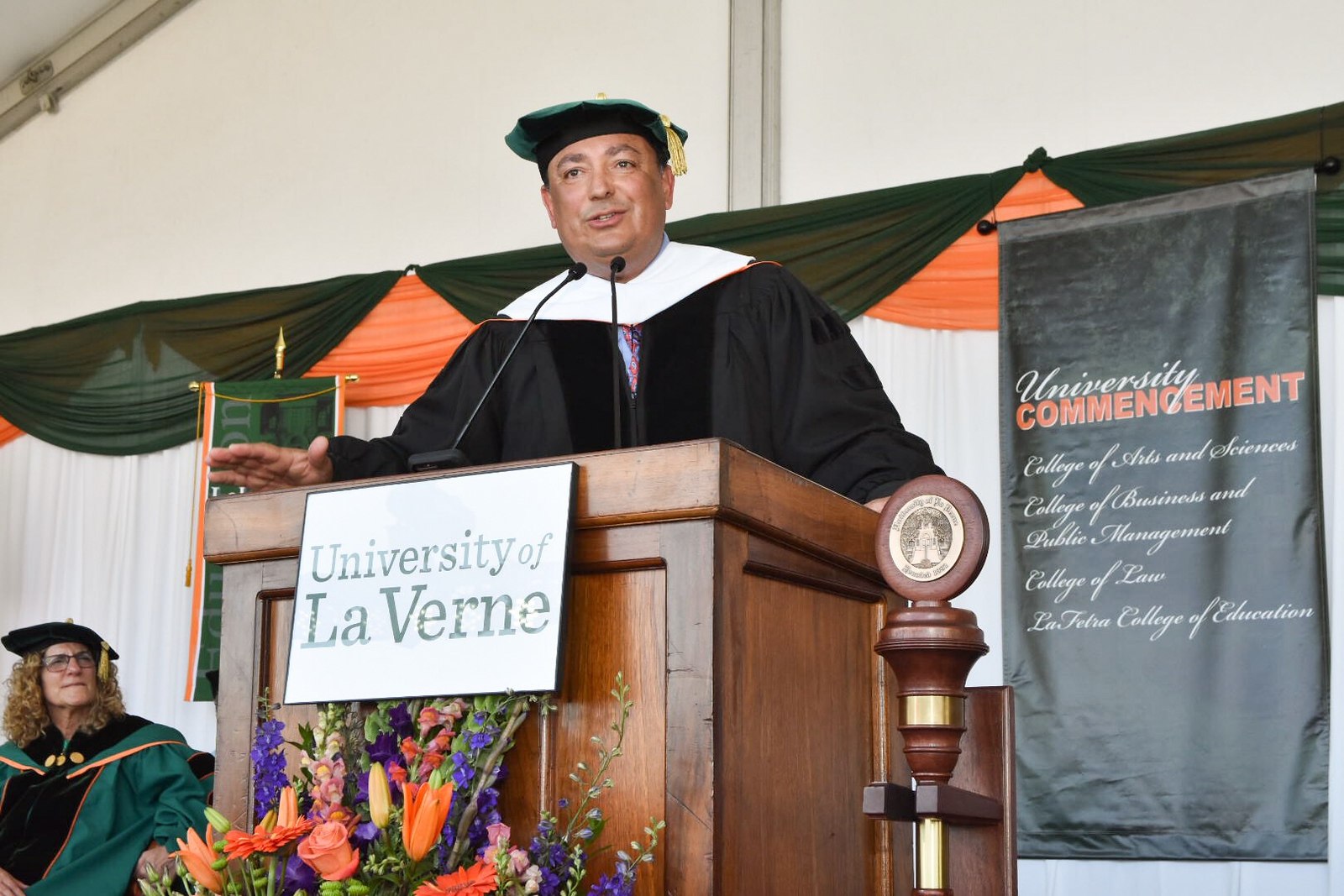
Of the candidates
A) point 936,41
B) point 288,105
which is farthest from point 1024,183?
point 288,105

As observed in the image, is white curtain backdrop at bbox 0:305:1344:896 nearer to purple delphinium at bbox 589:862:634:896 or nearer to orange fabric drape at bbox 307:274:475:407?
orange fabric drape at bbox 307:274:475:407

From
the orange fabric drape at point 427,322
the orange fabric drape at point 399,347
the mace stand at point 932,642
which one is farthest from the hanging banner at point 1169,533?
the mace stand at point 932,642

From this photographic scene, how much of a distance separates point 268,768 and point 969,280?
3814mm

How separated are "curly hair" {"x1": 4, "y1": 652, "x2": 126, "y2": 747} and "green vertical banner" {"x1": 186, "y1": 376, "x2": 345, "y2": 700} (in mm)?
399

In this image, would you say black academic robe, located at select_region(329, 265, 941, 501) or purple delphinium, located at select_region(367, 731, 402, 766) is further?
black academic robe, located at select_region(329, 265, 941, 501)

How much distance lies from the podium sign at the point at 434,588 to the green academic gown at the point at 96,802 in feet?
12.3

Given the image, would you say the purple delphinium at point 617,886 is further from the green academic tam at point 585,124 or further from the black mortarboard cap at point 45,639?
the black mortarboard cap at point 45,639

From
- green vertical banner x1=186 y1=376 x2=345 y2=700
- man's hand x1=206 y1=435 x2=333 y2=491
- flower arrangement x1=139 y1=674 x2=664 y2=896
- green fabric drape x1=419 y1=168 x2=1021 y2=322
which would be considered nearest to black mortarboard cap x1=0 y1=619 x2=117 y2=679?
green vertical banner x1=186 y1=376 x2=345 y2=700

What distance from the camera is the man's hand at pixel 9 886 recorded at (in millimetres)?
4805

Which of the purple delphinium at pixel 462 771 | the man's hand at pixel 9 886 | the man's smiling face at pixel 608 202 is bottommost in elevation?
the man's hand at pixel 9 886

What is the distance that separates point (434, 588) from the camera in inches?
55.2

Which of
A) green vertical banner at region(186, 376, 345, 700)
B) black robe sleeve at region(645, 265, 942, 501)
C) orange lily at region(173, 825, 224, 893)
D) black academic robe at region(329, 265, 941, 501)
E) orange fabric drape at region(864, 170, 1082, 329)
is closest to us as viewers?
orange lily at region(173, 825, 224, 893)

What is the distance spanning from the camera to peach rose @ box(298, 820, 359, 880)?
1239 millimetres

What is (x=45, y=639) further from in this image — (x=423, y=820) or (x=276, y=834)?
(x=423, y=820)
